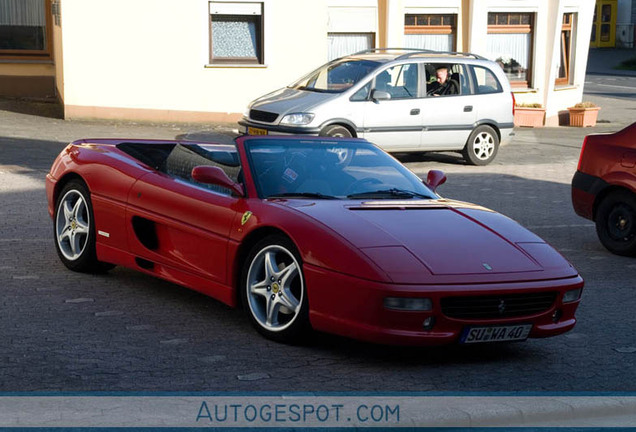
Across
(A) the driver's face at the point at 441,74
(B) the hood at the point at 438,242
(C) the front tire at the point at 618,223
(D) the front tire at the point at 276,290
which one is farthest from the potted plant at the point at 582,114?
(D) the front tire at the point at 276,290

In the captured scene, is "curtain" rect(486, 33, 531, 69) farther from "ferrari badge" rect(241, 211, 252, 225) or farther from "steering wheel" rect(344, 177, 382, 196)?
"ferrari badge" rect(241, 211, 252, 225)

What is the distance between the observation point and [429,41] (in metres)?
26.0

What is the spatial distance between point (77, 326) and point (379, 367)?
2034 mm

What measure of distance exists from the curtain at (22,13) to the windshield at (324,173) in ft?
62.1

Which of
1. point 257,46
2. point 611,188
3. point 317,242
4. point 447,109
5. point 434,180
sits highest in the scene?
point 257,46

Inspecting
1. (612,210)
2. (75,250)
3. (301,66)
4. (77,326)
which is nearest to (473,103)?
(301,66)

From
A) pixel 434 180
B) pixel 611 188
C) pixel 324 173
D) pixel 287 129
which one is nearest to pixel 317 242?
pixel 324 173

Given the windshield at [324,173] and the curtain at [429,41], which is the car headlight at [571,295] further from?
the curtain at [429,41]

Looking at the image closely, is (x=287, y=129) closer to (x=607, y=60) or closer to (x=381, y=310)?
(x=381, y=310)

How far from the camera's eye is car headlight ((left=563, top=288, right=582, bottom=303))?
279 inches

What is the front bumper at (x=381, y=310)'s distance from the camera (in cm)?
659

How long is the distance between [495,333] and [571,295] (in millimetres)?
658

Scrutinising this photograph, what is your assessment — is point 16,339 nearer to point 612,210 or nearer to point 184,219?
point 184,219

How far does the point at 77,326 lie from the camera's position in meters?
7.47
